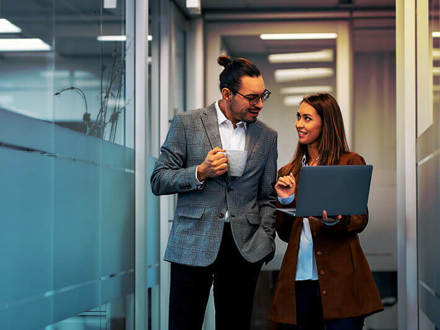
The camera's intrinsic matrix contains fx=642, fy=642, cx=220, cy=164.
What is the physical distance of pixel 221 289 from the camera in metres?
2.54

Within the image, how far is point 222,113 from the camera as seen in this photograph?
2.61 metres

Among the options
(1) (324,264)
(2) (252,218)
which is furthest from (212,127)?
(1) (324,264)

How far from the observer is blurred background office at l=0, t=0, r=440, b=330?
1.95m

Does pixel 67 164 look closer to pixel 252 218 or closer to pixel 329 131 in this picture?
pixel 252 218

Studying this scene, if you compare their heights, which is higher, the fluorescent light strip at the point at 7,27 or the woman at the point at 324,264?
the fluorescent light strip at the point at 7,27

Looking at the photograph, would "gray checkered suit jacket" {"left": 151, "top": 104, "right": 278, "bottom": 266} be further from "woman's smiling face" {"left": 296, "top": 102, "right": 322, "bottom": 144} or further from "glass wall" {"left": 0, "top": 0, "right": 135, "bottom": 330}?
"glass wall" {"left": 0, "top": 0, "right": 135, "bottom": 330}

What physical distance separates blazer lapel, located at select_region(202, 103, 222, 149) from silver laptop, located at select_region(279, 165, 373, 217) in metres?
0.41

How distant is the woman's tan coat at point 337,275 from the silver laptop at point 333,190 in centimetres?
15

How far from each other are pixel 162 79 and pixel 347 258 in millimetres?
2139

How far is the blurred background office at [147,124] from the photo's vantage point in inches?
76.6

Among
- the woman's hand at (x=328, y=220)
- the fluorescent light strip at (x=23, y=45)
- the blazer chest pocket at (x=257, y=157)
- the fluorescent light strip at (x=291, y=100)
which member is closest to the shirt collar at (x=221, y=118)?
the blazer chest pocket at (x=257, y=157)

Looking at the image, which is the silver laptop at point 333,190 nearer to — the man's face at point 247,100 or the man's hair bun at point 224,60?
the man's face at point 247,100

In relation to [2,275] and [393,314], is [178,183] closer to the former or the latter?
[2,275]

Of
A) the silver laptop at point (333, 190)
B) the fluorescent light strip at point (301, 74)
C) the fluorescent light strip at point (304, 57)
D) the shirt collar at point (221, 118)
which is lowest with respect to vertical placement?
the silver laptop at point (333, 190)
